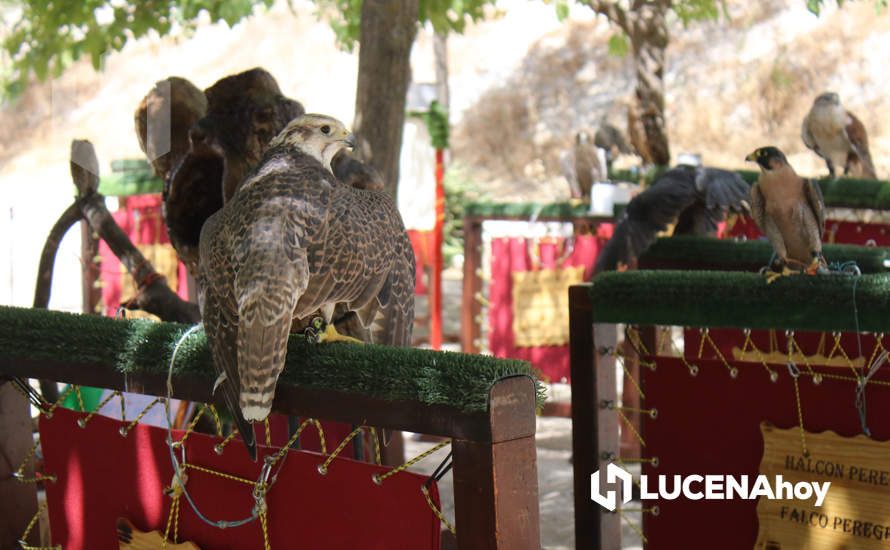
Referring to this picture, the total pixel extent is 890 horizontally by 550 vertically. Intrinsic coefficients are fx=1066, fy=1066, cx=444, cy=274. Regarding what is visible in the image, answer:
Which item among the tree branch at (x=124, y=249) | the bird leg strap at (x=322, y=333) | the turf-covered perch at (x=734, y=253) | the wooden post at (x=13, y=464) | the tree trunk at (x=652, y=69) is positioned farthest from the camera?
the tree trunk at (x=652, y=69)

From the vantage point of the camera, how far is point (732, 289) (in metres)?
2.75

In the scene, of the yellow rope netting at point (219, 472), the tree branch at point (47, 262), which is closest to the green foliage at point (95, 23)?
the tree branch at point (47, 262)

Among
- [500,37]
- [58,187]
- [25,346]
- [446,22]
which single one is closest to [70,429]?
[25,346]

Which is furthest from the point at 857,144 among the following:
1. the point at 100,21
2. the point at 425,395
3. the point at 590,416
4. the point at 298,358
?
the point at 425,395

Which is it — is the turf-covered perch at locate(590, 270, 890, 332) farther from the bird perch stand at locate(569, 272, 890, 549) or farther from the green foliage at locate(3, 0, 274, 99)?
the green foliage at locate(3, 0, 274, 99)

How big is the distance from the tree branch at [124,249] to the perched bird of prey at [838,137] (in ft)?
19.9

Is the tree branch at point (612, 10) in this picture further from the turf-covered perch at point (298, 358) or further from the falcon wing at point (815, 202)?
the turf-covered perch at point (298, 358)

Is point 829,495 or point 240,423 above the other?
point 240,423

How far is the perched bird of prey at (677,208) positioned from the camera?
5.02 metres

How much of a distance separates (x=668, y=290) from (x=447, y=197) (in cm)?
1417

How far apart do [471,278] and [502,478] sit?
6116mm

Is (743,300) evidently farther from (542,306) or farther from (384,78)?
(542,306)

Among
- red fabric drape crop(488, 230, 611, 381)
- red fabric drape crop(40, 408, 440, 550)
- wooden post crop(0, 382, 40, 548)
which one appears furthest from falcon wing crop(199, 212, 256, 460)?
red fabric drape crop(488, 230, 611, 381)

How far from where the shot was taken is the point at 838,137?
8336 millimetres
